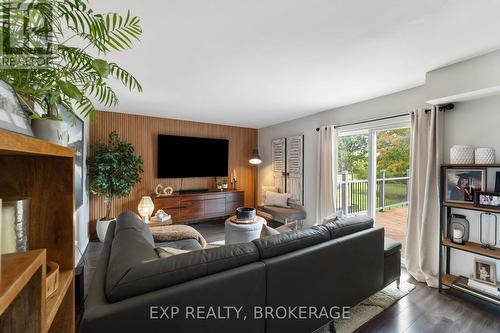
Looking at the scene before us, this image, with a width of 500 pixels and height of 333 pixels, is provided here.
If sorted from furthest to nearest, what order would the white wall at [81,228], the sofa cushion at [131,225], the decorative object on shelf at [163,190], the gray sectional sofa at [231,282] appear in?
the decorative object on shelf at [163,190], the white wall at [81,228], the sofa cushion at [131,225], the gray sectional sofa at [231,282]

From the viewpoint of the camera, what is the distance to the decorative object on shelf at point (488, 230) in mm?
2223

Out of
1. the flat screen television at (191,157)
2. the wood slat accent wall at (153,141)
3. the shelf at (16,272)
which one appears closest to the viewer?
the shelf at (16,272)

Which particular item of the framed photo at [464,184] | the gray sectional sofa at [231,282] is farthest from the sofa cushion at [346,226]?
the framed photo at [464,184]

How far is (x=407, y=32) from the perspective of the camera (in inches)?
65.9

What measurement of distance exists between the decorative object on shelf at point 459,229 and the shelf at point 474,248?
1.8 inches

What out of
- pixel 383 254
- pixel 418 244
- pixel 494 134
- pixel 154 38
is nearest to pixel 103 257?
pixel 154 38

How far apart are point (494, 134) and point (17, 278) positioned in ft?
11.2

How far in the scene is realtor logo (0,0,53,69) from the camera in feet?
1.92

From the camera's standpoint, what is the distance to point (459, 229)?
7.65ft

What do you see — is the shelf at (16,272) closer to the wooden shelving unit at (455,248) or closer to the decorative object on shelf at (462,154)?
the wooden shelving unit at (455,248)

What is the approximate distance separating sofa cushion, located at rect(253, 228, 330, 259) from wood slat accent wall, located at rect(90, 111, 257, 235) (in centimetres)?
373

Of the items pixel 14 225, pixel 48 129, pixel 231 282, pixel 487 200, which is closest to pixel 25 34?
pixel 48 129

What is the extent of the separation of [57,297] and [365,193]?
389 centimetres

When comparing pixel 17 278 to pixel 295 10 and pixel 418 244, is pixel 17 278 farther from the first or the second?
pixel 418 244
